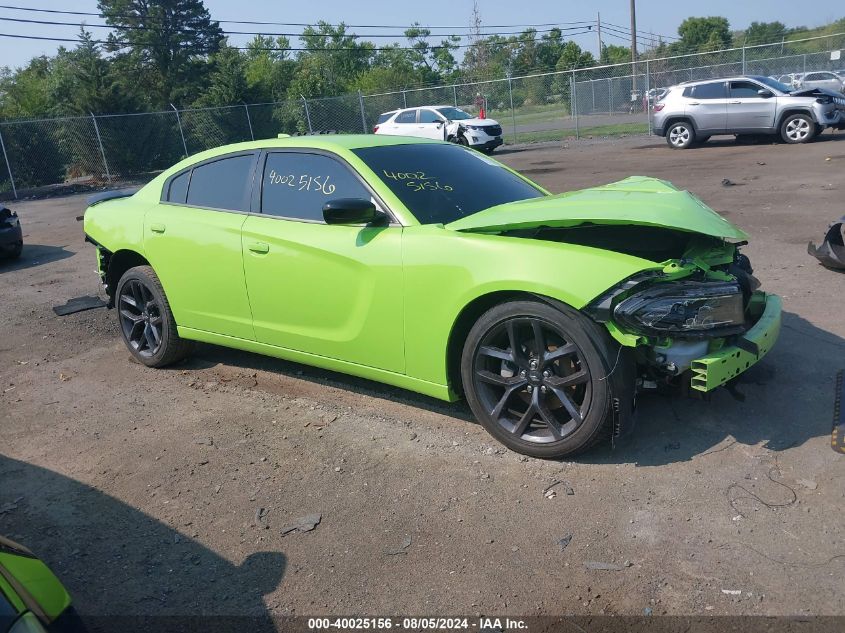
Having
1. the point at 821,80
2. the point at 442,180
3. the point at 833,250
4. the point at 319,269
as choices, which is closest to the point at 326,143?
the point at 442,180

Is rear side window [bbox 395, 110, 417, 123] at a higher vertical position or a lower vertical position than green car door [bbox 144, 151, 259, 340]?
higher

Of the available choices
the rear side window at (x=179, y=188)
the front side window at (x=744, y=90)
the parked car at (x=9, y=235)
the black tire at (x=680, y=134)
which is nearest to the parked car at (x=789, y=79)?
the black tire at (x=680, y=134)

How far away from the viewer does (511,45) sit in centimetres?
7456

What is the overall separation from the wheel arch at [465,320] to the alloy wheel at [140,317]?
2.55 m

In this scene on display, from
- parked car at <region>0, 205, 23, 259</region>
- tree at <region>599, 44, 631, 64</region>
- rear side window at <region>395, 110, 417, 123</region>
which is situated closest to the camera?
parked car at <region>0, 205, 23, 259</region>

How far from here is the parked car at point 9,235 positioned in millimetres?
10569

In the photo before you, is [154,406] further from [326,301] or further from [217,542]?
[217,542]

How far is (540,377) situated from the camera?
374 centimetres

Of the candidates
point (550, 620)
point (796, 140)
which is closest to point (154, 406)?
point (550, 620)

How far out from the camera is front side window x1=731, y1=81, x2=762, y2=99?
60.3 feet

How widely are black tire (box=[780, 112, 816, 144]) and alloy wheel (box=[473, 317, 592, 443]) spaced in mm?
17183

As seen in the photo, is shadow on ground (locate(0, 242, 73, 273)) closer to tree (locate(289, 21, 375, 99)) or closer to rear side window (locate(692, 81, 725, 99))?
rear side window (locate(692, 81, 725, 99))

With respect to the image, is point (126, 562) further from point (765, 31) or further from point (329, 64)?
point (765, 31)

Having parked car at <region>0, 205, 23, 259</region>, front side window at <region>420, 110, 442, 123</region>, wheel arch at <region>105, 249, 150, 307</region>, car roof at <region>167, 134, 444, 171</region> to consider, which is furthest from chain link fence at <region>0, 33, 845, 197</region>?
car roof at <region>167, 134, 444, 171</region>
